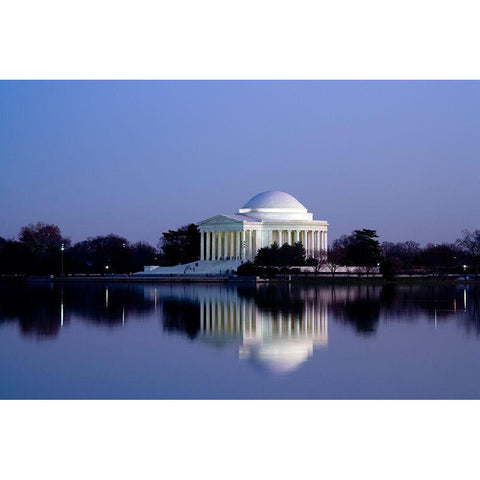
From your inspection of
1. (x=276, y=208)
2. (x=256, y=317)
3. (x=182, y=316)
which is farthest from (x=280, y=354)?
(x=276, y=208)

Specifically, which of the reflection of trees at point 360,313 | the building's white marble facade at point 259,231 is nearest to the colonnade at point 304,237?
the building's white marble facade at point 259,231

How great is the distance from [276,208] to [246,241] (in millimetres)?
7552

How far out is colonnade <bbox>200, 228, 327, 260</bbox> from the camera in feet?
377

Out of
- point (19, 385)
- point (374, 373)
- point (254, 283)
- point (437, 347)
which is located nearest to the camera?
point (19, 385)

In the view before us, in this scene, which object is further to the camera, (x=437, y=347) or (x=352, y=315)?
(x=352, y=315)

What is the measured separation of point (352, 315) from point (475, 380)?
17396 millimetres

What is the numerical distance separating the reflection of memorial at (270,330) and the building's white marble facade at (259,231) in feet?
232

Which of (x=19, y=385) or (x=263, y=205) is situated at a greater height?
(x=263, y=205)

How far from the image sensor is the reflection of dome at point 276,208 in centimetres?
11944


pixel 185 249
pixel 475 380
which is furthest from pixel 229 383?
pixel 185 249

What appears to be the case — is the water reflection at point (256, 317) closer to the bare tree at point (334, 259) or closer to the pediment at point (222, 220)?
the bare tree at point (334, 259)

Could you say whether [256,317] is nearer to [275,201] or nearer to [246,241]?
[246,241]

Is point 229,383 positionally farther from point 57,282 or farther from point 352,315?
point 57,282

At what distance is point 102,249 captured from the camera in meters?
117
